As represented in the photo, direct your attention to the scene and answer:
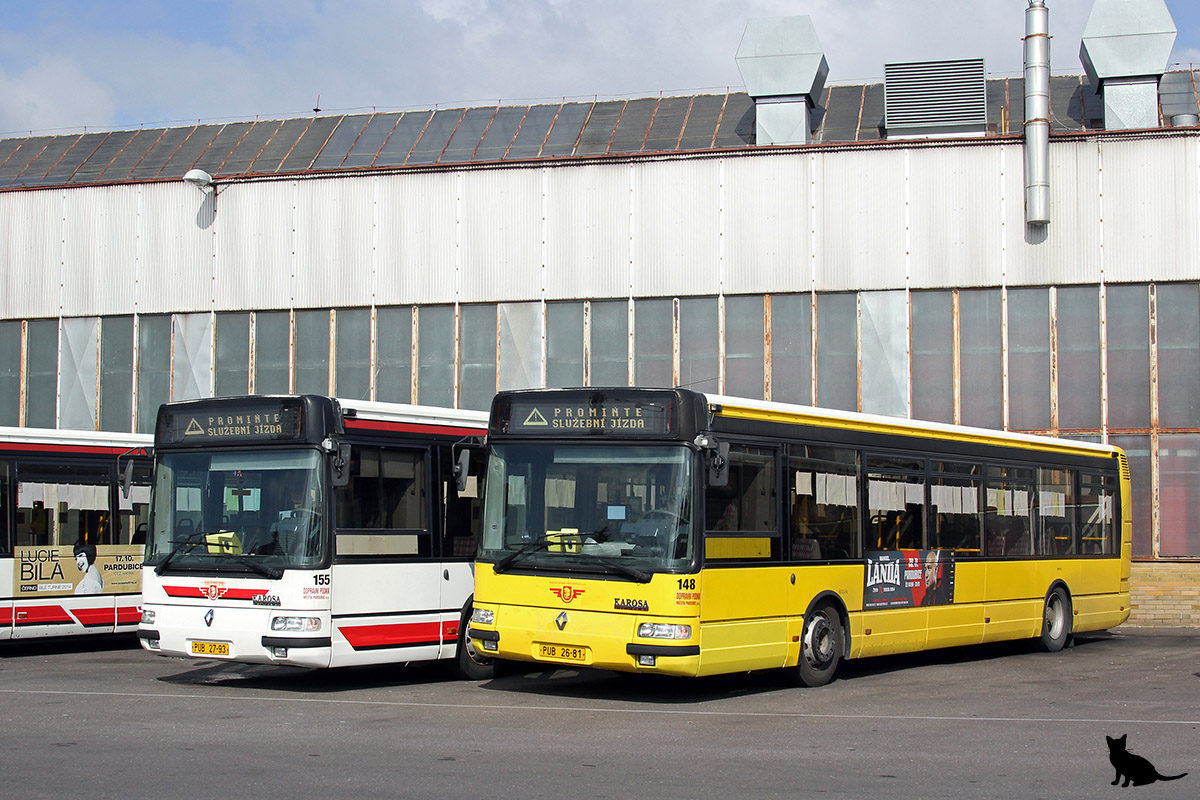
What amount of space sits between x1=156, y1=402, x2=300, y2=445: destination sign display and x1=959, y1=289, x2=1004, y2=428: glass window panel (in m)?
14.6

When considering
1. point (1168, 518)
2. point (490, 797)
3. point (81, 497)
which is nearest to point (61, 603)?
point (81, 497)

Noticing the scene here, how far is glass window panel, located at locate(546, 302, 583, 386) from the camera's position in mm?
25531

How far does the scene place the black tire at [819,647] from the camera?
526 inches

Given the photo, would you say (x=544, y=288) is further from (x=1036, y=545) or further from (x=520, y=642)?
(x=520, y=642)

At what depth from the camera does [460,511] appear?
14273 mm

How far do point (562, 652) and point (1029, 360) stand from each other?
14538 millimetres

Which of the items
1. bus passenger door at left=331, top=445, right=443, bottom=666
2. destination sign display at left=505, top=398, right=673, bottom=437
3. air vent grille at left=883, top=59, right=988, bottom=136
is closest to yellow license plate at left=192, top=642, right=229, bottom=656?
bus passenger door at left=331, top=445, right=443, bottom=666

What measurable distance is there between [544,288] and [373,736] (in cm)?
1640

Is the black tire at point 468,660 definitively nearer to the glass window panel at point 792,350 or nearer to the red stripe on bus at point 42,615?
the red stripe on bus at point 42,615

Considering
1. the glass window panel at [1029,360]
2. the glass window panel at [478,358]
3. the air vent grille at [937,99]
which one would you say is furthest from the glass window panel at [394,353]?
the glass window panel at [1029,360]

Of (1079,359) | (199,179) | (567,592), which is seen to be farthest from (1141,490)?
(199,179)

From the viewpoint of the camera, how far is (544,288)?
25750mm

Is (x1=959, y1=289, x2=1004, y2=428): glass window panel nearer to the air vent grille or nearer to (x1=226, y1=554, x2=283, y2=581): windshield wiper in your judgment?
the air vent grille

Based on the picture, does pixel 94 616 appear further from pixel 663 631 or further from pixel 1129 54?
pixel 1129 54
